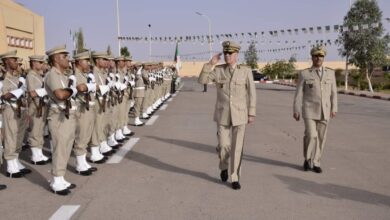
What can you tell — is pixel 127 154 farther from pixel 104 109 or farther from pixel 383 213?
pixel 383 213

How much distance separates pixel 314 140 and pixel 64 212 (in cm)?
375

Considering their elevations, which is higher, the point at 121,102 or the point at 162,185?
the point at 121,102

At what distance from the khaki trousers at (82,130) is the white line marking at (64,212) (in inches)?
67.1

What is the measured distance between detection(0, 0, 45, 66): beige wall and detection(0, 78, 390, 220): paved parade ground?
27.9 m

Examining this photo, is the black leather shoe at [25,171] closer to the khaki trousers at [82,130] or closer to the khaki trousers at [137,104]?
the khaki trousers at [82,130]

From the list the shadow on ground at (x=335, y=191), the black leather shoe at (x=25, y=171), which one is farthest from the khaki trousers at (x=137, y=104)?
the shadow on ground at (x=335, y=191)

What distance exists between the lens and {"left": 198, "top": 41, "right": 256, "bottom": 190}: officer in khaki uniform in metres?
5.69

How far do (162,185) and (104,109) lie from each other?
2.29 meters

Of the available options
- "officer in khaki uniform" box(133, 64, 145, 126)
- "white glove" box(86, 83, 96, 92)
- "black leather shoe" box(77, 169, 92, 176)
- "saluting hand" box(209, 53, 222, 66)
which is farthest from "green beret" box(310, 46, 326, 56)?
"officer in khaki uniform" box(133, 64, 145, 126)

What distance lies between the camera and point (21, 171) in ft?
21.6

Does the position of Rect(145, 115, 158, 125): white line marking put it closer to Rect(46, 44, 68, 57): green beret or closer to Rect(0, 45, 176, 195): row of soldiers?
Rect(0, 45, 176, 195): row of soldiers

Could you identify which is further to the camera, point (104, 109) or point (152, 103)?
point (152, 103)

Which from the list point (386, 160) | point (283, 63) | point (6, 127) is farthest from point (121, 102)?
point (283, 63)

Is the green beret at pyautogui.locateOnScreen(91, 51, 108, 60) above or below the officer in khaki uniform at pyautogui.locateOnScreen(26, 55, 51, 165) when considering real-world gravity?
above
